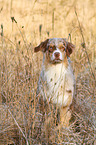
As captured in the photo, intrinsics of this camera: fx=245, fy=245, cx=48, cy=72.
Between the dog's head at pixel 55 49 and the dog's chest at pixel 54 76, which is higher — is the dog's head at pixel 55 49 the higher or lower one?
the higher one

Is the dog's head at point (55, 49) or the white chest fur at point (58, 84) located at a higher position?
the dog's head at point (55, 49)

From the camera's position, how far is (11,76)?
2977 millimetres

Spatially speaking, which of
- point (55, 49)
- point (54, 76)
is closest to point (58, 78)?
point (54, 76)

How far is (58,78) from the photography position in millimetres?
2377

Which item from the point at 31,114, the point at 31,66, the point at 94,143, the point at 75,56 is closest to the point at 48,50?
the point at 31,66

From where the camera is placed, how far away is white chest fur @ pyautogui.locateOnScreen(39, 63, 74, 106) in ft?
7.58

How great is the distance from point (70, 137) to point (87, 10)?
10.7 ft

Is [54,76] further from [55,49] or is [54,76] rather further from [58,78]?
[55,49]

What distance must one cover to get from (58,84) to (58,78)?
0.20 feet

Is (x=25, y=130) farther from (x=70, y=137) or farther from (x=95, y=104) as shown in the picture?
(x=95, y=104)

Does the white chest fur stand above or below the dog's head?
below

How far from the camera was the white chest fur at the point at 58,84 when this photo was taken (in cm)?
231

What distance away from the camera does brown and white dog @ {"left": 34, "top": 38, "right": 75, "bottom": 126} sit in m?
2.31

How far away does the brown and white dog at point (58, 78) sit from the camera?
231cm
